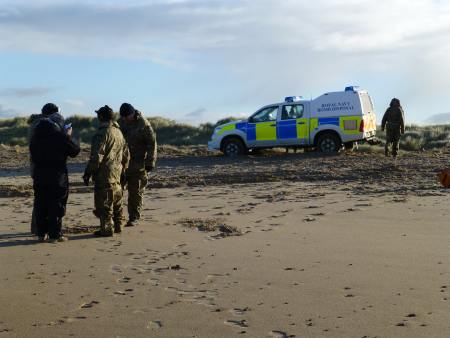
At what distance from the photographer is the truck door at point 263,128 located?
22.2 m

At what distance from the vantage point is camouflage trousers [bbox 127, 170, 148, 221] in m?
10.6

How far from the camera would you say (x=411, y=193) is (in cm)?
1343

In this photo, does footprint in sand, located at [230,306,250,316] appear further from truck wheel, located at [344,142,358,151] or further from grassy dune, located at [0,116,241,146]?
grassy dune, located at [0,116,241,146]

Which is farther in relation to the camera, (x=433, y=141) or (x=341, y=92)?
(x=433, y=141)

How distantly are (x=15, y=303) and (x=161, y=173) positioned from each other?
40.1 ft

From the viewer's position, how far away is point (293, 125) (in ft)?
72.1

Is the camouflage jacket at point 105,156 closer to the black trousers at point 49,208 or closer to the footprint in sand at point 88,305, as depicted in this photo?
the black trousers at point 49,208

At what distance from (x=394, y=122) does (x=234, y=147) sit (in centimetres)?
482

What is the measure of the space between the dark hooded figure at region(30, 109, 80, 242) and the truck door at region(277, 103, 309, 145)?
1315 centimetres

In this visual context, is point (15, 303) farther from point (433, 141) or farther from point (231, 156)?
point (433, 141)

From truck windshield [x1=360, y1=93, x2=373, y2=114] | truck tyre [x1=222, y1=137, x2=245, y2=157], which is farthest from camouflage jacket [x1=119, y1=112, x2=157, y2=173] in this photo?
truck tyre [x1=222, y1=137, x2=245, y2=157]

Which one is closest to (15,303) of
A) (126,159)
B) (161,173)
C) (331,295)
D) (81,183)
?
(331,295)

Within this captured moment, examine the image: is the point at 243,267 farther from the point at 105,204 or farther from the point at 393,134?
the point at 393,134

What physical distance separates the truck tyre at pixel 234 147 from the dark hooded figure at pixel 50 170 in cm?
1345
